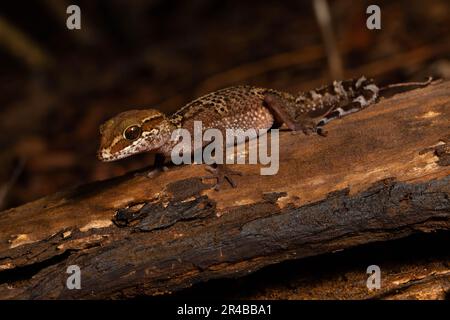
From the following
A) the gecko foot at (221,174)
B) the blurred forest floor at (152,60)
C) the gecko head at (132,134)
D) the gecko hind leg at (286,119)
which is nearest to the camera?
the gecko foot at (221,174)

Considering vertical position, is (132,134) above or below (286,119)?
below

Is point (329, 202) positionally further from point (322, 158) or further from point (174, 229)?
point (174, 229)

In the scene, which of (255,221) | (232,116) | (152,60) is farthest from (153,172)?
(152,60)

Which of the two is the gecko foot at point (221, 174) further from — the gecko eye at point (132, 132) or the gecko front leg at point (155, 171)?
the gecko eye at point (132, 132)

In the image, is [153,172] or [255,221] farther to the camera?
[153,172]

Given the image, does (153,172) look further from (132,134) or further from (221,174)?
(221,174)

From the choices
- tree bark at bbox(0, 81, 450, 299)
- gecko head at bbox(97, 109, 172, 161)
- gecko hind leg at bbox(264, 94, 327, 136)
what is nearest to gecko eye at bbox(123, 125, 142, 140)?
gecko head at bbox(97, 109, 172, 161)

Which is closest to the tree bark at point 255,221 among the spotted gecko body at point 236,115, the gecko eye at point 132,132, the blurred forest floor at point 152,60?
the spotted gecko body at point 236,115
